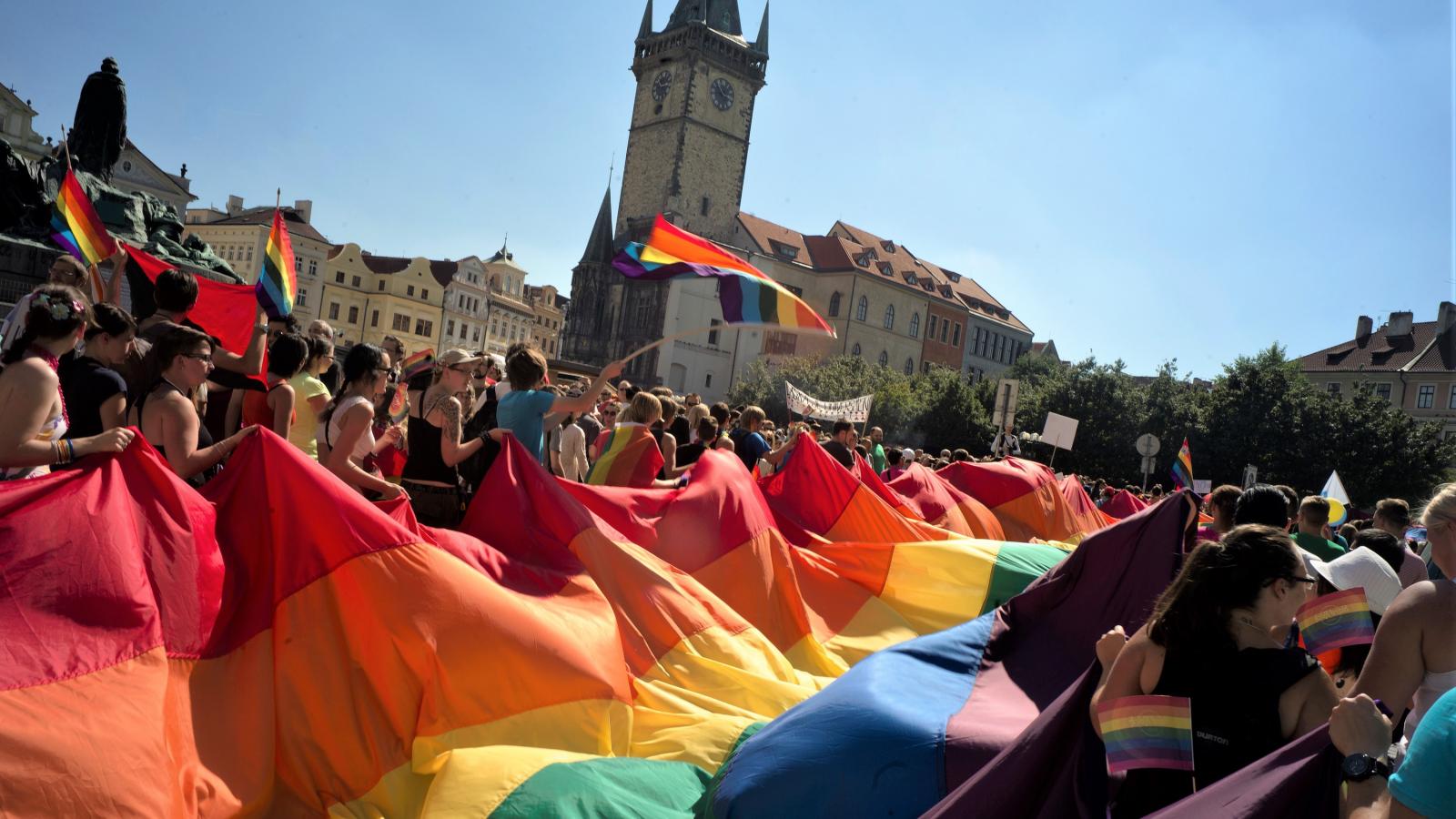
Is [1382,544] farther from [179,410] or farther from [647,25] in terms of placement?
[647,25]

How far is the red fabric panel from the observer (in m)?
3.74

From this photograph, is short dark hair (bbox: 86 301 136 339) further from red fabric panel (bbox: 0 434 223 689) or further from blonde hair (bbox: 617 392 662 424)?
blonde hair (bbox: 617 392 662 424)

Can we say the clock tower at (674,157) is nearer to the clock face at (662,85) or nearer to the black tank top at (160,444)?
the clock face at (662,85)

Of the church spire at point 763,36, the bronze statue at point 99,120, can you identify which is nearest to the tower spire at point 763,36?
the church spire at point 763,36

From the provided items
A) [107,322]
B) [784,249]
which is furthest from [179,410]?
[784,249]

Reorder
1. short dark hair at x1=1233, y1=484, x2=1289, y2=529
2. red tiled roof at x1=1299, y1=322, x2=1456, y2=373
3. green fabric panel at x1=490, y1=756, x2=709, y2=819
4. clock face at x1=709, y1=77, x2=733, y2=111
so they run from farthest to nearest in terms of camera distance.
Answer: clock face at x1=709, y1=77, x2=733, y2=111
red tiled roof at x1=1299, y1=322, x2=1456, y2=373
short dark hair at x1=1233, y1=484, x2=1289, y2=529
green fabric panel at x1=490, y1=756, x2=709, y2=819

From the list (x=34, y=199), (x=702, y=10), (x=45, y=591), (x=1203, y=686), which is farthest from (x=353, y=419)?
(x=702, y=10)

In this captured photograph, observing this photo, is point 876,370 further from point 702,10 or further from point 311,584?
point 311,584

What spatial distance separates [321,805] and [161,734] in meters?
0.73

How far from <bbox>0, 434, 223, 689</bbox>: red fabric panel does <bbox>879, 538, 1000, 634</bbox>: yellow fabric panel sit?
5209 mm

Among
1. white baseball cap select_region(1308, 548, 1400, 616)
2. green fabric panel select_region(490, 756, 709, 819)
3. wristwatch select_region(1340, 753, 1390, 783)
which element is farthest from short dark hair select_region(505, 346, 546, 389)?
wristwatch select_region(1340, 753, 1390, 783)

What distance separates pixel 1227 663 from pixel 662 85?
85.8 metres

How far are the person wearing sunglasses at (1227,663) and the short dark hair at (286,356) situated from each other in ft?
15.2

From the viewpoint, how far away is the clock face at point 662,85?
3314 inches
